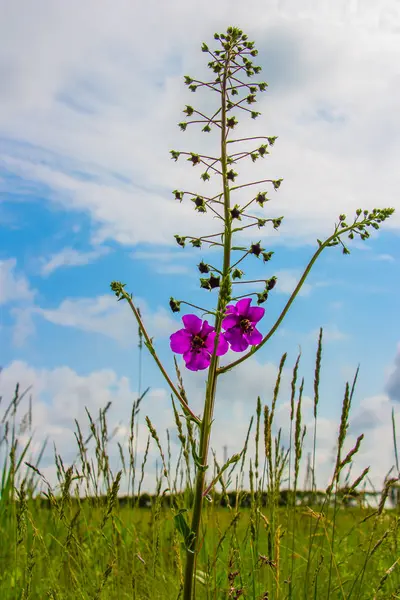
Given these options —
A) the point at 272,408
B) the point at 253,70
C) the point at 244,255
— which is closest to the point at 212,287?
the point at 244,255

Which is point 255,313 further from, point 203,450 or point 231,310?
point 203,450

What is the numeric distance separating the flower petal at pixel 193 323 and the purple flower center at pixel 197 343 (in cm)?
2

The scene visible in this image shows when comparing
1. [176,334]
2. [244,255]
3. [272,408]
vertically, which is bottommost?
[272,408]

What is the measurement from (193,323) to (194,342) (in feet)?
0.29

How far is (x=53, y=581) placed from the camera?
9.84 ft

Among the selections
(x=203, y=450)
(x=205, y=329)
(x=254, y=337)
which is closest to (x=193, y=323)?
(x=205, y=329)

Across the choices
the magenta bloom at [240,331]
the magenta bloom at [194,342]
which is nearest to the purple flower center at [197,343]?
the magenta bloom at [194,342]

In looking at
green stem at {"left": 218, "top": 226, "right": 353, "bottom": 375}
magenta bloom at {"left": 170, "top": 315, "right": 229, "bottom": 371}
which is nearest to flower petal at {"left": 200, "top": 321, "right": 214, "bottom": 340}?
magenta bloom at {"left": 170, "top": 315, "right": 229, "bottom": 371}

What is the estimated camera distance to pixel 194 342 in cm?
301

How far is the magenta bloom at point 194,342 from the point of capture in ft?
9.80

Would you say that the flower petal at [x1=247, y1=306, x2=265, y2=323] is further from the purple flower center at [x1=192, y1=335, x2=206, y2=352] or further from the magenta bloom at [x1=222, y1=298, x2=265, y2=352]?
the purple flower center at [x1=192, y1=335, x2=206, y2=352]

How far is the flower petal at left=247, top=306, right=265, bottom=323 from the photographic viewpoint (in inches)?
118

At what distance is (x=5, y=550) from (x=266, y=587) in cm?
225

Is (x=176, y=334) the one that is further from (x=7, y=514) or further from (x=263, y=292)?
(x=7, y=514)
